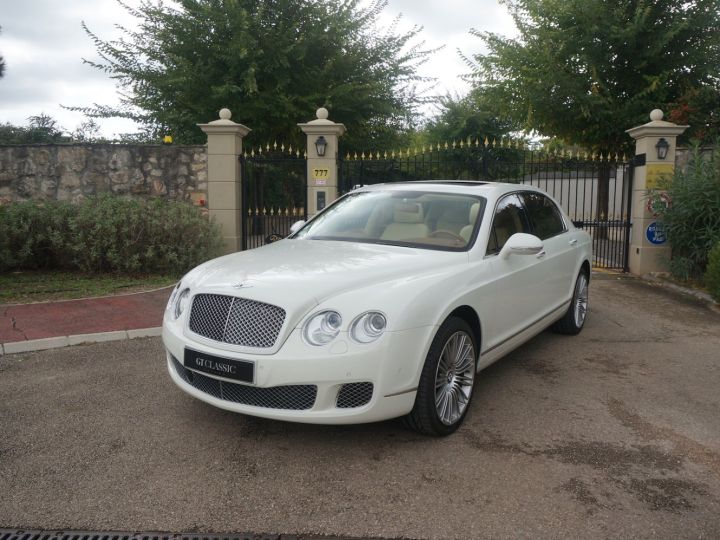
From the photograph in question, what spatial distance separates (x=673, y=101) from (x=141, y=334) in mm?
14732

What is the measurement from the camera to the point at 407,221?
4852 mm

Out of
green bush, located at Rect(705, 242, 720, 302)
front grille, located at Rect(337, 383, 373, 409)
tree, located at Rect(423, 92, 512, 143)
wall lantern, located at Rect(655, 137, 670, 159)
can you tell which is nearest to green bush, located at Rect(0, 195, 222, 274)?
front grille, located at Rect(337, 383, 373, 409)

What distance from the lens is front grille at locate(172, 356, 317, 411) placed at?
338cm

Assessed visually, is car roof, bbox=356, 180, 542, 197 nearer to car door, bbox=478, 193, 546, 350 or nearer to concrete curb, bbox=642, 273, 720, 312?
car door, bbox=478, 193, 546, 350

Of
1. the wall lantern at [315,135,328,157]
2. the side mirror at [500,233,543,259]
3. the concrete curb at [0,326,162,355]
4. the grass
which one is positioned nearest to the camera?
the side mirror at [500,233,543,259]

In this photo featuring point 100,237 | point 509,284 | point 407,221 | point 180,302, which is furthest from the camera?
point 100,237

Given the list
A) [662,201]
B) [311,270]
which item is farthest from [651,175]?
[311,270]

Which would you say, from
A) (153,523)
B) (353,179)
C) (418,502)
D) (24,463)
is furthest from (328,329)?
(353,179)

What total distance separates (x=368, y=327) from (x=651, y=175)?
9.52 meters

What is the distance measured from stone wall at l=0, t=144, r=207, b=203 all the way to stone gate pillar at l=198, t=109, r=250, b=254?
1.02 ft

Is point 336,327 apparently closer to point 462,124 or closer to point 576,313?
point 576,313

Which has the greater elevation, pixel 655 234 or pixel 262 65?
pixel 262 65

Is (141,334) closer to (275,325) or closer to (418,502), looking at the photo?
(275,325)

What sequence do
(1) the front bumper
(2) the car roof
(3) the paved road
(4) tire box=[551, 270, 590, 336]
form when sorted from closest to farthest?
(3) the paved road
(1) the front bumper
(2) the car roof
(4) tire box=[551, 270, 590, 336]
